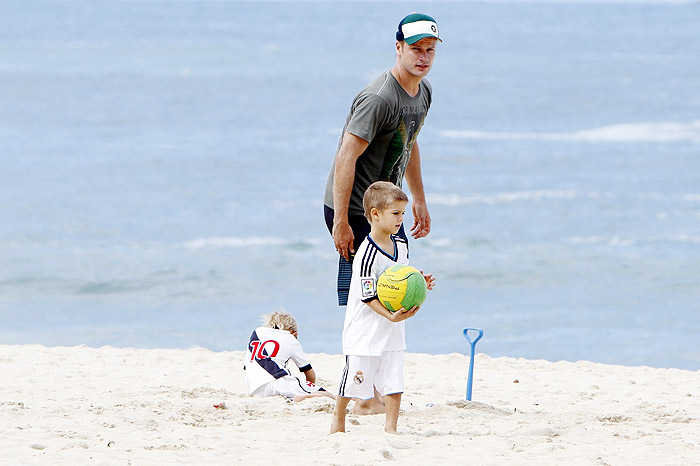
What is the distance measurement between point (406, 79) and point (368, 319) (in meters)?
1.31

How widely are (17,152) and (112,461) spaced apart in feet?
79.1

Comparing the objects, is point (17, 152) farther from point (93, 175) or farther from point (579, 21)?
point (579, 21)

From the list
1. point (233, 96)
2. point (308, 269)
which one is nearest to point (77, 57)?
→ point (233, 96)

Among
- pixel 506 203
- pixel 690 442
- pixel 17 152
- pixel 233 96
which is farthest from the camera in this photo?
pixel 233 96

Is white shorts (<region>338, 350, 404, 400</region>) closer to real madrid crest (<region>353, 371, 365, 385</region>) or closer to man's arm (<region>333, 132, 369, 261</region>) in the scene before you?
A: real madrid crest (<region>353, 371, 365, 385</region>)

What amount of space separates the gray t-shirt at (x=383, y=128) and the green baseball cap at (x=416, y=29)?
0.69 ft

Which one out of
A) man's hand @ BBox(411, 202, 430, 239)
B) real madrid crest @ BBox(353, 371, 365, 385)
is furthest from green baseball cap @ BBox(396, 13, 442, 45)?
real madrid crest @ BBox(353, 371, 365, 385)

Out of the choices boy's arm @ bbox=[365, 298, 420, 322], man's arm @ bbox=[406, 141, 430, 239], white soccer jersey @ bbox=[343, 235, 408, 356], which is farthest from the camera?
man's arm @ bbox=[406, 141, 430, 239]

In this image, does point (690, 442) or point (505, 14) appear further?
point (505, 14)

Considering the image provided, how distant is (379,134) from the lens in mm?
5180

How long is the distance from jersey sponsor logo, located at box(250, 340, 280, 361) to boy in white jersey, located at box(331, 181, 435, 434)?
1388mm

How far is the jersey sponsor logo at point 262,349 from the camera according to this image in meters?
6.09

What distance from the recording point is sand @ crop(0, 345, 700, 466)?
4.41m

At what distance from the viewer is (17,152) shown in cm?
2673
